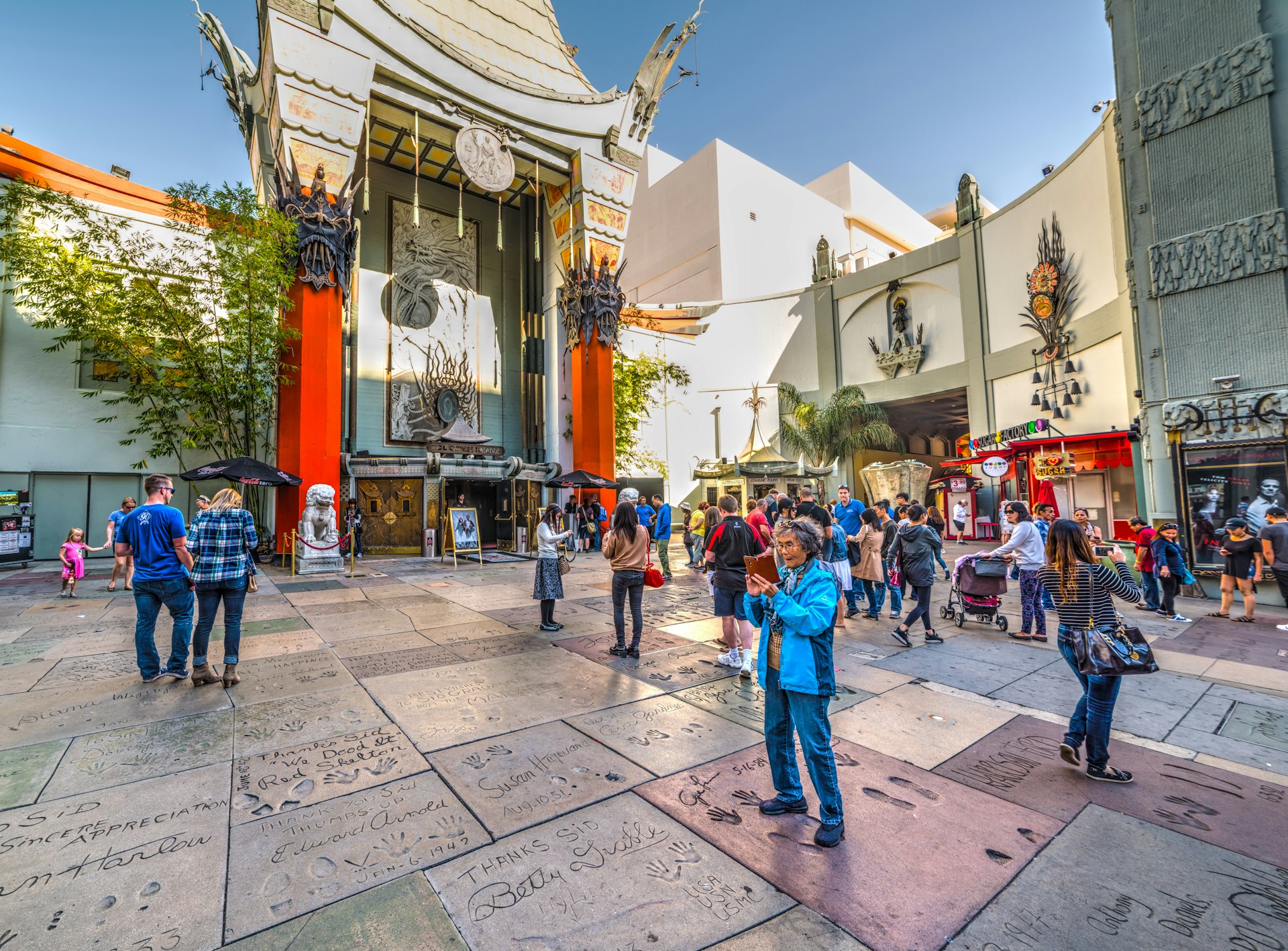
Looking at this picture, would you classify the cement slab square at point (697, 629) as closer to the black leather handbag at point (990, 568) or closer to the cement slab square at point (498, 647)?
the cement slab square at point (498, 647)

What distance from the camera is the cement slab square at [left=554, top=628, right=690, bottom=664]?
6.51 meters

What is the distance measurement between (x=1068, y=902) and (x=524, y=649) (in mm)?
5300

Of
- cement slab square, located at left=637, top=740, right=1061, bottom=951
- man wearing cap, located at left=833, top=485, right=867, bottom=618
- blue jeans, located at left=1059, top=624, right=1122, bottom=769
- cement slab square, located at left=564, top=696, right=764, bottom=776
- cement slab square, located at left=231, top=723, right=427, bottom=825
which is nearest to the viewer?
cement slab square, located at left=637, top=740, right=1061, bottom=951

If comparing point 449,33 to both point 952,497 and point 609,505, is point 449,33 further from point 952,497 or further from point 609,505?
point 952,497

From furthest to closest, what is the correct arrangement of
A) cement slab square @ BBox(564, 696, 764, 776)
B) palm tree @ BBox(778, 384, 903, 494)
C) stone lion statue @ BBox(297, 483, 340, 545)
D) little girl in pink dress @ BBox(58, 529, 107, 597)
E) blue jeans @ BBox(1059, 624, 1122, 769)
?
palm tree @ BBox(778, 384, 903, 494) → stone lion statue @ BBox(297, 483, 340, 545) → little girl in pink dress @ BBox(58, 529, 107, 597) → cement slab square @ BBox(564, 696, 764, 776) → blue jeans @ BBox(1059, 624, 1122, 769)

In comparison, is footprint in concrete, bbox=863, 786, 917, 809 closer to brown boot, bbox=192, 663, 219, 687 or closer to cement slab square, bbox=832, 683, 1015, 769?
cement slab square, bbox=832, 683, 1015, 769

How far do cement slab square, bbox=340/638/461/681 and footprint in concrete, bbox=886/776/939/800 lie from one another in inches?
171

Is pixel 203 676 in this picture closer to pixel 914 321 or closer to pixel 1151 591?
pixel 1151 591

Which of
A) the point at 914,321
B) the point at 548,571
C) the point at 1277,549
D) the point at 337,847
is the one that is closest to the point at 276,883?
the point at 337,847

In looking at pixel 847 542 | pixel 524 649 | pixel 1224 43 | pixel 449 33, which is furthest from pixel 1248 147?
pixel 449 33

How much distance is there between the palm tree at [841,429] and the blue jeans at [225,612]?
2409cm

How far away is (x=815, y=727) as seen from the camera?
2.98m

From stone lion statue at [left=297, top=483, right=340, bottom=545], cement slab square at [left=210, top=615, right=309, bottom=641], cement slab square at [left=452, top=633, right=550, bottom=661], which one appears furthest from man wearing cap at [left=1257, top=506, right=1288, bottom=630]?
stone lion statue at [left=297, top=483, right=340, bottom=545]

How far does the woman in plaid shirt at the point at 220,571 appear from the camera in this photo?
5348 millimetres
